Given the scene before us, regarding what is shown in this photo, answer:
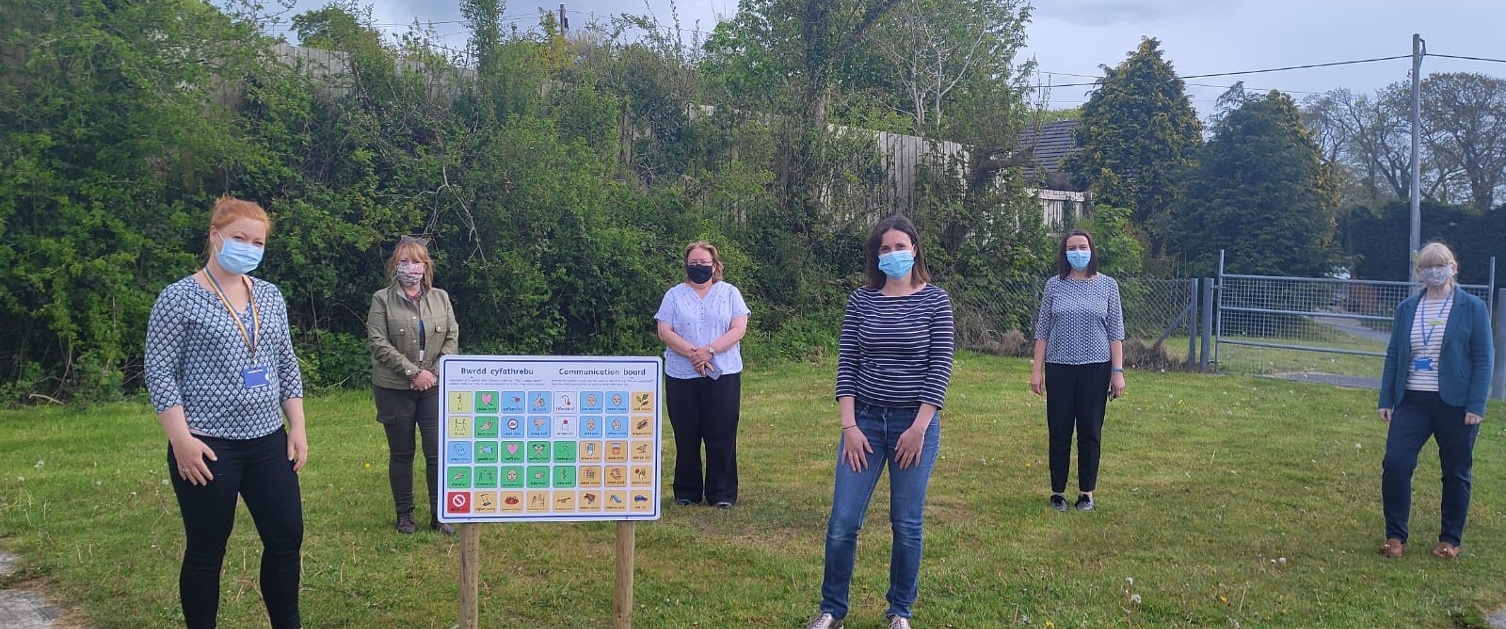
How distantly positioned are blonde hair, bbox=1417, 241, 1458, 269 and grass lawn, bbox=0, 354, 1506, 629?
1572 mm

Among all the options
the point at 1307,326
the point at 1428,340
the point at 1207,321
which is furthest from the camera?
the point at 1207,321

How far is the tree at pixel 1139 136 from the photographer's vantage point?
28.3m

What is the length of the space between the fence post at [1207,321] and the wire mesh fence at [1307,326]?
0.13 m

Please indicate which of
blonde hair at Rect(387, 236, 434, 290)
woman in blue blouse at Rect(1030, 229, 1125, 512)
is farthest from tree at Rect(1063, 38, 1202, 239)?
blonde hair at Rect(387, 236, 434, 290)

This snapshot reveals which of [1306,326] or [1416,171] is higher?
[1416,171]

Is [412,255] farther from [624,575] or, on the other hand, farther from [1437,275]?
[1437,275]

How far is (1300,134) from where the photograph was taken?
26781 mm

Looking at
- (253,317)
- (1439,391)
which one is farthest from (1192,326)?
(253,317)

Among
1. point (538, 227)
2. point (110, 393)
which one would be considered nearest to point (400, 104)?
point (538, 227)

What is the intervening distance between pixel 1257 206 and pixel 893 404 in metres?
22.6

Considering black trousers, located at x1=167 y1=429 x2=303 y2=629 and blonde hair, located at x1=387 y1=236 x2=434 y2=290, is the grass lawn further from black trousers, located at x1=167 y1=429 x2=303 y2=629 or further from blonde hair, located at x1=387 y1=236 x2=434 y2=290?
blonde hair, located at x1=387 y1=236 x2=434 y2=290

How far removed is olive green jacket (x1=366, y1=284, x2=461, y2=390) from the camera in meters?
5.89

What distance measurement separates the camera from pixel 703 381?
6.81 meters

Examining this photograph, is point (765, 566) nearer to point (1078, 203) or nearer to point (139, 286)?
point (139, 286)
